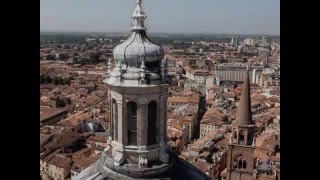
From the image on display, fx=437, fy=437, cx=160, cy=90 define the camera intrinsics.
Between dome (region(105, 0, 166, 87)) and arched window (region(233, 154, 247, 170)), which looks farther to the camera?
arched window (region(233, 154, 247, 170))

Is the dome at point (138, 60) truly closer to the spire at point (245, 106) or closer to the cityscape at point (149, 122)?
the cityscape at point (149, 122)

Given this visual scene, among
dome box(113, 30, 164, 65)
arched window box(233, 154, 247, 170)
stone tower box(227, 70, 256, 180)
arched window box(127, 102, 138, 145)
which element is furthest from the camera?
arched window box(233, 154, 247, 170)

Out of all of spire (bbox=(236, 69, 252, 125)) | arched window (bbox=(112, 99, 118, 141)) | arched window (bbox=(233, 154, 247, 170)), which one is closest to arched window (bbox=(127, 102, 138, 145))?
arched window (bbox=(112, 99, 118, 141))

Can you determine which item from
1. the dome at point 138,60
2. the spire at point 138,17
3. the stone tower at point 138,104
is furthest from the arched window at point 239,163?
the spire at point 138,17

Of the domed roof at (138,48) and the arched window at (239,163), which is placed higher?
the domed roof at (138,48)

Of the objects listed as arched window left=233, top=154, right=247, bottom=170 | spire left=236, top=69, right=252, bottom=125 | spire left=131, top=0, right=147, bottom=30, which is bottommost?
arched window left=233, top=154, right=247, bottom=170

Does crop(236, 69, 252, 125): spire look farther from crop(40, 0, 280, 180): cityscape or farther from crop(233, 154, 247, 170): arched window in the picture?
crop(233, 154, 247, 170): arched window

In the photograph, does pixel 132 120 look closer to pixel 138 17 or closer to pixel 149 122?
pixel 149 122
